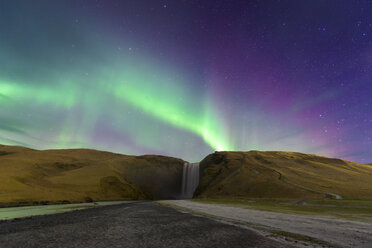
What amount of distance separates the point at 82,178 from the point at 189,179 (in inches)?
2368

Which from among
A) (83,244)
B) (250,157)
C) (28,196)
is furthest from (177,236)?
(250,157)

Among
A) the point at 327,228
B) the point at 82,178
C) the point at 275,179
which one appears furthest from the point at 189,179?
the point at 327,228

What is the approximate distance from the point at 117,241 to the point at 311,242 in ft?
28.4

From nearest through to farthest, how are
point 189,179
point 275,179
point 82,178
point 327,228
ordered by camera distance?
point 327,228 < point 275,179 < point 82,178 < point 189,179

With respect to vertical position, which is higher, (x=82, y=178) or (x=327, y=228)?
(x=327, y=228)

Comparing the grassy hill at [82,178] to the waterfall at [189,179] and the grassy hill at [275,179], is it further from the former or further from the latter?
the grassy hill at [275,179]

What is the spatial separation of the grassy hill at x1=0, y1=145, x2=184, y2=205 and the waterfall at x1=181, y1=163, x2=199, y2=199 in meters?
3.91

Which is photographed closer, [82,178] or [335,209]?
[335,209]

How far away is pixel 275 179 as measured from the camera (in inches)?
2859

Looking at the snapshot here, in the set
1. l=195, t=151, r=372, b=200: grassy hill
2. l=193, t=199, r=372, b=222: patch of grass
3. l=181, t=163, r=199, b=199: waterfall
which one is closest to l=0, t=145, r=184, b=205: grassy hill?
l=181, t=163, r=199, b=199: waterfall

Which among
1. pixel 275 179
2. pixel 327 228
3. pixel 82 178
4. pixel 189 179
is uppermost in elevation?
pixel 275 179

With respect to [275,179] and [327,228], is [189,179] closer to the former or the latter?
[275,179]

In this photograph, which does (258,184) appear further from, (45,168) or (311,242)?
(45,168)

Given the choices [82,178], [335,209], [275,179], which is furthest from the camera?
[82,178]
